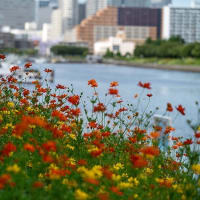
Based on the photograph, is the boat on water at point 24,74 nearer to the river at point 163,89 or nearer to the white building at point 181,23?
the river at point 163,89

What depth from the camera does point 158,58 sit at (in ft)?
291

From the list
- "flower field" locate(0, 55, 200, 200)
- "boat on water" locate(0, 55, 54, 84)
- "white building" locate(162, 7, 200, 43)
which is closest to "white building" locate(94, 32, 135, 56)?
"white building" locate(162, 7, 200, 43)

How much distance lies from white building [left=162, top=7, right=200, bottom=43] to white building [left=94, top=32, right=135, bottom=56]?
1372 centimetres

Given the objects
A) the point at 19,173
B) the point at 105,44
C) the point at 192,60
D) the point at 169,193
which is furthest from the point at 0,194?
the point at 105,44

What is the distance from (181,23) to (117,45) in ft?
81.4

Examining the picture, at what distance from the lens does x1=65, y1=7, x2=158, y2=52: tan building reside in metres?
151

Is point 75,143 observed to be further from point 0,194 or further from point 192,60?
point 192,60

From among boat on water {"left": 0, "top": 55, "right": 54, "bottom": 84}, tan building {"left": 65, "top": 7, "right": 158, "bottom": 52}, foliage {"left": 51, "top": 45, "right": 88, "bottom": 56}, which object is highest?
tan building {"left": 65, "top": 7, "right": 158, "bottom": 52}

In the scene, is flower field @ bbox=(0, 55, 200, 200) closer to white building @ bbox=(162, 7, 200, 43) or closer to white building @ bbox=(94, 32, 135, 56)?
white building @ bbox=(94, 32, 135, 56)

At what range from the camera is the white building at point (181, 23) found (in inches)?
5806

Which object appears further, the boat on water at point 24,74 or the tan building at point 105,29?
the tan building at point 105,29

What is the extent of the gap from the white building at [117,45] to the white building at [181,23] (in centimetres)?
1372

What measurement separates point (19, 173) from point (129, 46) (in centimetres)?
12579

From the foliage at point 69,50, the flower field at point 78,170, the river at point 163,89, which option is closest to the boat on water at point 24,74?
the river at point 163,89
